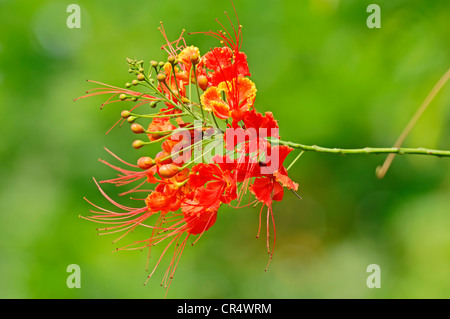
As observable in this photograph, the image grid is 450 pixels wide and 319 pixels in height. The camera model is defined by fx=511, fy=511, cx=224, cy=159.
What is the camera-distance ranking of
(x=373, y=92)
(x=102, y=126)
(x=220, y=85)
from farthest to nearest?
(x=102, y=126) < (x=373, y=92) < (x=220, y=85)

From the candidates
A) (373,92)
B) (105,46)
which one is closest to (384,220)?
(373,92)

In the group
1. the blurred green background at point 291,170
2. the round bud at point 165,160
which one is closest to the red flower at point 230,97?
the round bud at point 165,160

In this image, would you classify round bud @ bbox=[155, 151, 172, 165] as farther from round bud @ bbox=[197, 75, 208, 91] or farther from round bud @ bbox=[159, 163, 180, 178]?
round bud @ bbox=[197, 75, 208, 91]

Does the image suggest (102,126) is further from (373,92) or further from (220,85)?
(220,85)

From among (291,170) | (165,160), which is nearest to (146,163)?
(165,160)

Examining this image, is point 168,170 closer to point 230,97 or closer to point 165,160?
point 165,160

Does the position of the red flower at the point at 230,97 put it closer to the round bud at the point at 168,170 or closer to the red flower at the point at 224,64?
the red flower at the point at 224,64
